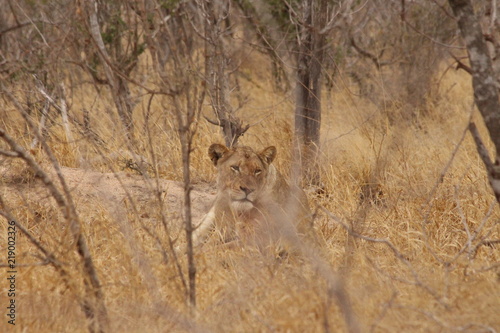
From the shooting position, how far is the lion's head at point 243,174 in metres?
4.45

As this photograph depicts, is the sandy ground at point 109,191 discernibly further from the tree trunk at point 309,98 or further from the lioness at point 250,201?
the tree trunk at point 309,98

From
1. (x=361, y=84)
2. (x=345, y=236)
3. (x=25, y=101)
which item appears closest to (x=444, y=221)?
(x=345, y=236)

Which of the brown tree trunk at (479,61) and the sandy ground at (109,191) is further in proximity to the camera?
the sandy ground at (109,191)

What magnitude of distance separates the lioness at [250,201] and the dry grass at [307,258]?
245 millimetres

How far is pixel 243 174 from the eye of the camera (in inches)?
176

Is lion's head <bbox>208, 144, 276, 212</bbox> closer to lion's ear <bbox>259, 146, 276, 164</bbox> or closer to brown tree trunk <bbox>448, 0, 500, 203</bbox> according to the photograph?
lion's ear <bbox>259, 146, 276, 164</bbox>

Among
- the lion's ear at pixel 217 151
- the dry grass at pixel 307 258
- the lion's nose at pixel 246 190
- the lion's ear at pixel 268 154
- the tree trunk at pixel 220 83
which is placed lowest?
the dry grass at pixel 307 258

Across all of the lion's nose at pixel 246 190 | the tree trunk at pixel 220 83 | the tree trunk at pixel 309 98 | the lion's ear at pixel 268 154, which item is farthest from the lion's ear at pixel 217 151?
the tree trunk at pixel 309 98

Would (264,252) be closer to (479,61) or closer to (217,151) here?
(217,151)

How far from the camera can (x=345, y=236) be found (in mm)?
4555

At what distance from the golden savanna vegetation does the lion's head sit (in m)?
0.33

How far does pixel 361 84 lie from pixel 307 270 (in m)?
6.40

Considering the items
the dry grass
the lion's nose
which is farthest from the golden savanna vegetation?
the lion's nose

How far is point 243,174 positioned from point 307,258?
1.01 m
